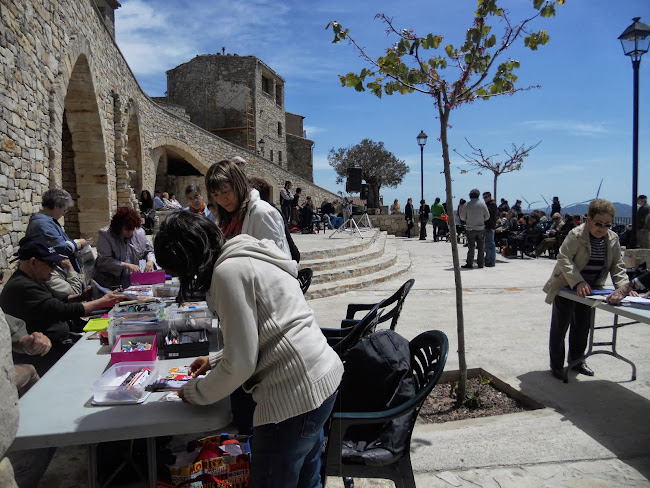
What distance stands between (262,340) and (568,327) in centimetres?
299

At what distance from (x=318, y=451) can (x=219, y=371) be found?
52 centimetres

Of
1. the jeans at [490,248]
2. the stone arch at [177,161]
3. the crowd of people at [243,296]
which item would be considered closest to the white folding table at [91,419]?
the crowd of people at [243,296]

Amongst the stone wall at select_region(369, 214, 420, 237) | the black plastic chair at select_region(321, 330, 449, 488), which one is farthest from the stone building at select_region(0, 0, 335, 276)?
the stone wall at select_region(369, 214, 420, 237)

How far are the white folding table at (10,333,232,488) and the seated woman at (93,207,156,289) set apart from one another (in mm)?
2417

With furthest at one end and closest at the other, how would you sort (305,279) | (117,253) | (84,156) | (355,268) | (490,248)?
(84,156) < (490,248) < (355,268) < (117,253) < (305,279)

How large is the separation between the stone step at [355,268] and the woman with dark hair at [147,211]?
21.9 ft

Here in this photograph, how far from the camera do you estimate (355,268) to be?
27.2ft

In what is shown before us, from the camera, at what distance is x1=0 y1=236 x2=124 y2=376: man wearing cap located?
270 centimetres

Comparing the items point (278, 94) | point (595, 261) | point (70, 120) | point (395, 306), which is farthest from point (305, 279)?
point (278, 94)

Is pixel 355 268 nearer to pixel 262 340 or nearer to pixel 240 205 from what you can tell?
pixel 240 205

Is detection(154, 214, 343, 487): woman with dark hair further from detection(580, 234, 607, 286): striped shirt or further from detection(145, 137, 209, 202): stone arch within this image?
detection(145, 137, 209, 202): stone arch

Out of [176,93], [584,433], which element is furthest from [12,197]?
[176,93]

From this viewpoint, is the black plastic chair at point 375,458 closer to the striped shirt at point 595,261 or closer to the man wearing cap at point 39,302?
the man wearing cap at point 39,302

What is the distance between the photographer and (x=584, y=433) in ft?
8.78
